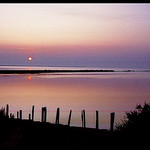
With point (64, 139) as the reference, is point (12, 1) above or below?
above

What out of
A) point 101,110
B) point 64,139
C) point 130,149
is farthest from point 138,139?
point 101,110

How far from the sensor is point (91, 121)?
23.8 meters

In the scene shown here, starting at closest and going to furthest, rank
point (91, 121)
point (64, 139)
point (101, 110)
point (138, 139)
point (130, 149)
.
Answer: point (130, 149) → point (138, 139) → point (64, 139) → point (91, 121) → point (101, 110)

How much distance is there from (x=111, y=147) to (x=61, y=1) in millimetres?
6190

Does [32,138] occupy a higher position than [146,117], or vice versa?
[146,117]

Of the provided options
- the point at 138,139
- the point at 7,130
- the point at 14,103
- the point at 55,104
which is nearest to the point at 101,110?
the point at 55,104

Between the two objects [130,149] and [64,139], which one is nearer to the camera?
[130,149]

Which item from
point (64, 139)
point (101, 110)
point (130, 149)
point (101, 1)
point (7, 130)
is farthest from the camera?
point (101, 110)

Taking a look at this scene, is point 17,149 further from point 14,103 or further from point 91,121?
point 14,103

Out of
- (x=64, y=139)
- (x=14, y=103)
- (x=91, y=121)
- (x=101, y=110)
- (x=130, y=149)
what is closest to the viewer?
(x=130, y=149)

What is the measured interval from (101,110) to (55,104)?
708 cm

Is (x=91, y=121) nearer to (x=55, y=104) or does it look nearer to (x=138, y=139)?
(x=55, y=104)

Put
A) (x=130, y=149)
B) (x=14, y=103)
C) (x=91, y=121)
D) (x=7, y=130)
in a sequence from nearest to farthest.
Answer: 1. (x=130, y=149)
2. (x=7, y=130)
3. (x=91, y=121)
4. (x=14, y=103)

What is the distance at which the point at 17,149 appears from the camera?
7.84 meters
